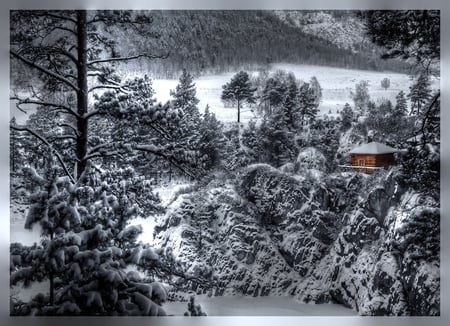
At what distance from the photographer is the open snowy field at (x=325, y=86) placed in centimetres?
334

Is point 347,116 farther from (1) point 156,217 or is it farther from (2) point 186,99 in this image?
(1) point 156,217

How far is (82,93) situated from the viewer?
336 centimetres

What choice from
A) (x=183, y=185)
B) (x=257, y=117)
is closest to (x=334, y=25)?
(x=257, y=117)

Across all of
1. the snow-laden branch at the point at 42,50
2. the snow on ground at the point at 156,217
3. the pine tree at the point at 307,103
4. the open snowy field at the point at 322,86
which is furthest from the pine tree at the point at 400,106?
the snow-laden branch at the point at 42,50

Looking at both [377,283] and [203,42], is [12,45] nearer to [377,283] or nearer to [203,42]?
[203,42]

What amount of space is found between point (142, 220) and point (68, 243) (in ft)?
1.61

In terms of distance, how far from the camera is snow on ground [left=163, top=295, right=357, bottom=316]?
3.29 metres

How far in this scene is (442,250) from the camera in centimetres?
329

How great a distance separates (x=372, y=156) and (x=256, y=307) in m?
Result: 1.26

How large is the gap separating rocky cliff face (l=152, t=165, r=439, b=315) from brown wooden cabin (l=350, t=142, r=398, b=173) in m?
0.06

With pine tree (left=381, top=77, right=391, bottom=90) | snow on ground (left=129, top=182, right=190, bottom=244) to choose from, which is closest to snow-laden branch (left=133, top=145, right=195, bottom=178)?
snow on ground (left=129, top=182, right=190, bottom=244)

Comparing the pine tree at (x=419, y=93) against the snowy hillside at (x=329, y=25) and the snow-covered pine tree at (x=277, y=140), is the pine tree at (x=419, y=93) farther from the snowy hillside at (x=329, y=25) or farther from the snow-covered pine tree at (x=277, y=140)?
the snow-covered pine tree at (x=277, y=140)

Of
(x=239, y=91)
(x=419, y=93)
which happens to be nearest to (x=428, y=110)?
(x=419, y=93)

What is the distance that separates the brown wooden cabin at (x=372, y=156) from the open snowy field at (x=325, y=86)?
31 centimetres
